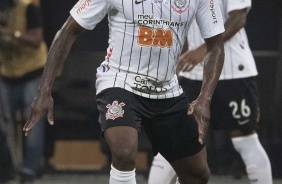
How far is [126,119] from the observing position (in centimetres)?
688

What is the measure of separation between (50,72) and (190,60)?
1725 mm

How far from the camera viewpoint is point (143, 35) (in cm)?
703

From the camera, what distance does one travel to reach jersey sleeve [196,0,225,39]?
722 centimetres

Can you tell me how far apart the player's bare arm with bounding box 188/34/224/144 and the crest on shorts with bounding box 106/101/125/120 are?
1.38 feet

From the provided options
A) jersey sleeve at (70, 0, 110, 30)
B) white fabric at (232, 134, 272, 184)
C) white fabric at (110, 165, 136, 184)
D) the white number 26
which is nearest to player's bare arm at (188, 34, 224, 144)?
white fabric at (110, 165, 136, 184)

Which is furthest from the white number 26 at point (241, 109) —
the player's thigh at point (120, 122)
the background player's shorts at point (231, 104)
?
the player's thigh at point (120, 122)

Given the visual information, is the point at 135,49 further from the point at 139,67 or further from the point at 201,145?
the point at 201,145

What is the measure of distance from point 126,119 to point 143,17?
0.63 m

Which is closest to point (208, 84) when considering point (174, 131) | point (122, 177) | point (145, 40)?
point (174, 131)

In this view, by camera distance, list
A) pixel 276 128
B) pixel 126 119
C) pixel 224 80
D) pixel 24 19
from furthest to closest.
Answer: pixel 276 128 → pixel 24 19 → pixel 224 80 → pixel 126 119

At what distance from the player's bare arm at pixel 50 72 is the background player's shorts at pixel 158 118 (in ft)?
1.14

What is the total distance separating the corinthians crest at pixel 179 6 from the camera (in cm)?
706

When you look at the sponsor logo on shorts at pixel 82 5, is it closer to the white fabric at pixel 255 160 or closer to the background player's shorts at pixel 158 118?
the background player's shorts at pixel 158 118

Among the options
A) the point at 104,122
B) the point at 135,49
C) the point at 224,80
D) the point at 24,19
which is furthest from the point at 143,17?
the point at 24,19
